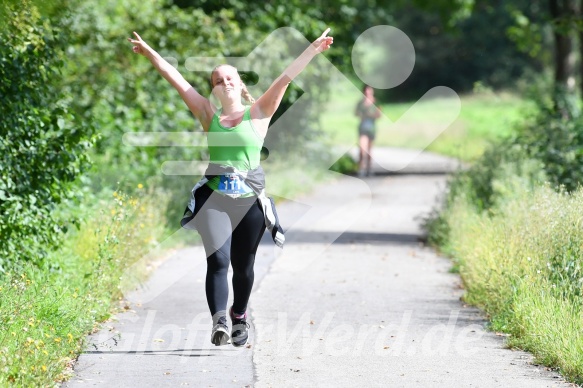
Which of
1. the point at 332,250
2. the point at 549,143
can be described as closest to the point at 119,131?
the point at 332,250

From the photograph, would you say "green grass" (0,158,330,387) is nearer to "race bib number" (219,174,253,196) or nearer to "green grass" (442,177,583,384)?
"race bib number" (219,174,253,196)

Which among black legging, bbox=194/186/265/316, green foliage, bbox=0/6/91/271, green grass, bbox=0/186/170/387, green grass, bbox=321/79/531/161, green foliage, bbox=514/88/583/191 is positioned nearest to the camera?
green grass, bbox=0/186/170/387

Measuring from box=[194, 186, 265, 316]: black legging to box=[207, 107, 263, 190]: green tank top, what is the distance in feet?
0.41

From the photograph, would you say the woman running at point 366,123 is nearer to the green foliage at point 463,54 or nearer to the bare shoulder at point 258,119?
the bare shoulder at point 258,119

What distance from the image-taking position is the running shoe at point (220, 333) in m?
6.78

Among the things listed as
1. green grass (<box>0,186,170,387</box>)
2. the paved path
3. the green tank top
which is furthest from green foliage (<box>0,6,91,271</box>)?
the green tank top

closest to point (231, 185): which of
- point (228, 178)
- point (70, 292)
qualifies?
point (228, 178)

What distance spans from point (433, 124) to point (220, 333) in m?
35.2

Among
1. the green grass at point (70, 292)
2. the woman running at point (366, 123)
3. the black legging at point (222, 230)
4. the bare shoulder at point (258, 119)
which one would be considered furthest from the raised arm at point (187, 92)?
the woman running at point (366, 123)

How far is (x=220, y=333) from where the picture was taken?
6781 mm

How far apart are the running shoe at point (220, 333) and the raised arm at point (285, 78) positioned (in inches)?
51.0

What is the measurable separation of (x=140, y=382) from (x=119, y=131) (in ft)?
34.0

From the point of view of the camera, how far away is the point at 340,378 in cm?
638

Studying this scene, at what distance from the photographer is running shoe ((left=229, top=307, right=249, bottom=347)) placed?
277 inches
